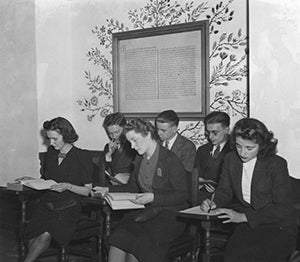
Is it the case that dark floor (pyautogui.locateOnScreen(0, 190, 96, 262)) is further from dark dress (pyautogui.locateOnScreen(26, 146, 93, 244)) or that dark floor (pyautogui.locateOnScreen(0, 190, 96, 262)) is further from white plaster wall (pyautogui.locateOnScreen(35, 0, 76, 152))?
dark dress (pyautogui.locateOnScreen(26, 146, 93, 244))

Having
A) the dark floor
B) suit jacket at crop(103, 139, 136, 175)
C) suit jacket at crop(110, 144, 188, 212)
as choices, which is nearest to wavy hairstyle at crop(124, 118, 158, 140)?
suit jacket at crop(110, 144, 188, 212)

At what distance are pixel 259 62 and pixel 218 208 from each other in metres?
1.28

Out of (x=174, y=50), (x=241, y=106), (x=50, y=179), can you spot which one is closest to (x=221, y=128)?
(x=241, y=106)

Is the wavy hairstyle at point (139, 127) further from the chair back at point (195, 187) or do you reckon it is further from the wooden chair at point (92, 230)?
the wooden chair at point (92, 230)

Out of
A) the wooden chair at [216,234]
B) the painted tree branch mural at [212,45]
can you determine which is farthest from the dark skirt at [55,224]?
the painted tree branch mural at [212,45]

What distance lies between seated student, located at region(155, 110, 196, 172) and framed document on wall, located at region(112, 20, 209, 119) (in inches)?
15.3

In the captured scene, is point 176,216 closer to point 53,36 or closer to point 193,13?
point 193,13

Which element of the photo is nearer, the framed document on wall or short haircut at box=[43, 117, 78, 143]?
short haircut at box=[43, 117, 78, 143]

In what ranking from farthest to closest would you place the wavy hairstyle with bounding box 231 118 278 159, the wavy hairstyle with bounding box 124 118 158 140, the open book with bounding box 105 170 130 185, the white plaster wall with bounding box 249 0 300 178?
1. the open book with bounding box 105 170 130 185
2. the white plaster wall with bounding box 249 0 300 178
3. the wavy hairstyle with bounding box 124 118 158 140
4. the wavy hairstyle with bounding box 231 118 278 159

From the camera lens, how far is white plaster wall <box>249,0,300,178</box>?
13.8ft

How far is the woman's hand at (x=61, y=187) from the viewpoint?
4.51 metres

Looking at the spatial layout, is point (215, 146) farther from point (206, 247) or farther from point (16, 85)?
point (16, 85)

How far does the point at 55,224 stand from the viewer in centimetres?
452

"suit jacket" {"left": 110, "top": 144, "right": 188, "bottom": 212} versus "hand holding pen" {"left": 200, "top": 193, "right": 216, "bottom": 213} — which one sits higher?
"suit jacket" {"left": 110, "top": 144, "right": 188, "bottom": 212}
